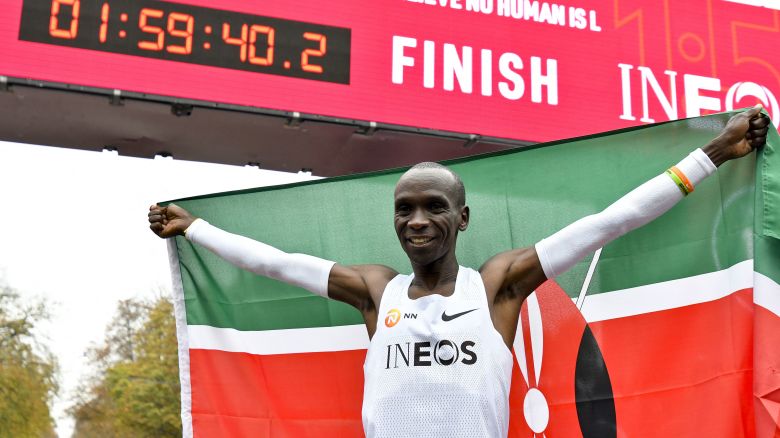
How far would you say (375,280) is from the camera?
2.90 m

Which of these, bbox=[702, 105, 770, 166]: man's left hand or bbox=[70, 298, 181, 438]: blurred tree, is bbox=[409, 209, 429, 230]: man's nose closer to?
bbox=[702, 105, 770, 166]: man's left hand

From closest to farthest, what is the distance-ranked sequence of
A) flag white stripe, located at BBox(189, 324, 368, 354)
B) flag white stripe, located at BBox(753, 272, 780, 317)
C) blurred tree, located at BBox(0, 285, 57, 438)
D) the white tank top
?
the white tank top
flag white stripe, located at BBox(753, 272, 780, 317)
flag white stripe, located at BBox(189, 324, 368, 354)
blurred tree, located at BBox(0, 285, 57, 438)

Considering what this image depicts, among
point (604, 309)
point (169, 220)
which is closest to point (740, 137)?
point (604, 309)

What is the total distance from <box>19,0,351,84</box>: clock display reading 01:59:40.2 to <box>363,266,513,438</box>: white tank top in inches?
190

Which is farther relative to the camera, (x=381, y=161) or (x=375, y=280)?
(x=381, y=161)

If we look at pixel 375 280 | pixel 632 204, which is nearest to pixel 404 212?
pixel 375 280

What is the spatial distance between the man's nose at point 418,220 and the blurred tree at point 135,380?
21935mm

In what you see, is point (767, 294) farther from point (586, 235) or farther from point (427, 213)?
point (427, 213)

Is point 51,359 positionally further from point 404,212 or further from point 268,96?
point 404,212

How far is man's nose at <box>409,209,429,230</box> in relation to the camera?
2635 mm

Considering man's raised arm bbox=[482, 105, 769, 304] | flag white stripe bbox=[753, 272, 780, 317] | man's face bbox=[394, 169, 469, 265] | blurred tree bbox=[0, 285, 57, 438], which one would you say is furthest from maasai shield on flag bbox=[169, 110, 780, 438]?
blurred tree bbox=[0, 285, 57, 438]

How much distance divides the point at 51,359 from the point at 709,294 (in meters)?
22.5

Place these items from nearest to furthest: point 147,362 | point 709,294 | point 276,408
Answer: point 709,294 → point 276,408 → point 147,362

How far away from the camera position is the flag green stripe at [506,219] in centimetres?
324
